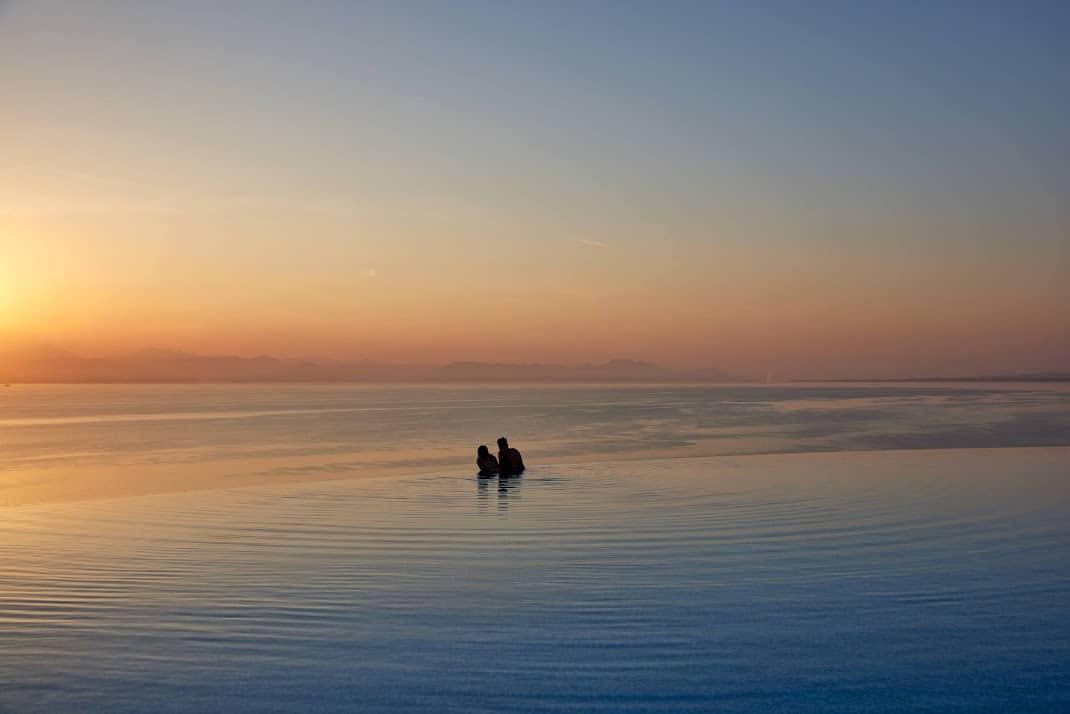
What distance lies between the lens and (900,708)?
22.9 feet

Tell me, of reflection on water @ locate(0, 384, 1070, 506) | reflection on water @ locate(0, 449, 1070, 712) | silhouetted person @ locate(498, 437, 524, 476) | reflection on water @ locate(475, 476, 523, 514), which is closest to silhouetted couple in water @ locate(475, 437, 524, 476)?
silhouetted person @ locate(498, 437, 524, 476)

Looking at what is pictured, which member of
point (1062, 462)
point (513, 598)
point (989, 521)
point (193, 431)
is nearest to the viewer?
point (513, 598)

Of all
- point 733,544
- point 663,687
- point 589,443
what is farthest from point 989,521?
point 589,443

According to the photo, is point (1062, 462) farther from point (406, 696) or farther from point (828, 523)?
point (406, 696)

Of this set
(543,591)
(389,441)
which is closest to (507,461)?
(543,591)

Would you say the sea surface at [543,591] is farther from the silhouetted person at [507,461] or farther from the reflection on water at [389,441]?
the reflection on water at [389,441]

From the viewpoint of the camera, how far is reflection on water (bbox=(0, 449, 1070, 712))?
7402mm

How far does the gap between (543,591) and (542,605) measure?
2.18 ft

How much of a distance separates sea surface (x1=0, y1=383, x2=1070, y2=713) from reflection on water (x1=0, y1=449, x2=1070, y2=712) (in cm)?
4

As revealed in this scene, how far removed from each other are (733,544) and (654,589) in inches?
131

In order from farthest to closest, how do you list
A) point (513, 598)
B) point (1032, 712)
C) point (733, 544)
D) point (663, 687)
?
point (733, 544)
point (513, 598)
point (663, 687)
point (1032, 712)

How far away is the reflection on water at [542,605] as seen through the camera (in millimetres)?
7402

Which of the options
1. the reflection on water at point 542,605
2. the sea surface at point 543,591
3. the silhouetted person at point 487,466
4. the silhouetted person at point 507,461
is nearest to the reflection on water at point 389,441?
the sea surface at point 543,591

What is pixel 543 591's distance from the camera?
35.3ft
